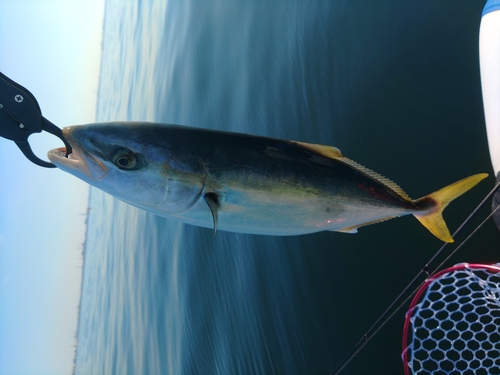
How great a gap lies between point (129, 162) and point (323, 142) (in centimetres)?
349

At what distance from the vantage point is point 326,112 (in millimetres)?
5250

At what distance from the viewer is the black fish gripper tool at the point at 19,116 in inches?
87.1

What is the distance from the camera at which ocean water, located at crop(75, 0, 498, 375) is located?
3.95m

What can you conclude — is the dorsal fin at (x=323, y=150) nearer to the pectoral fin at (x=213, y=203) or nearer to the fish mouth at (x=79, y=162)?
the pectoral fin at (x=213, y=203)

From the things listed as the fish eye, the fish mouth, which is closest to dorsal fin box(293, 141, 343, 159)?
the fish eye

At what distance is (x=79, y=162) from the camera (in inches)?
83.0

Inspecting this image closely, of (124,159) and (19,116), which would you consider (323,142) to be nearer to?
(124,159)

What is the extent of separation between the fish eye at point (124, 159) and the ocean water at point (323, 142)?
9.71ft

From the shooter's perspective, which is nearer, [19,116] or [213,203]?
[213,203]

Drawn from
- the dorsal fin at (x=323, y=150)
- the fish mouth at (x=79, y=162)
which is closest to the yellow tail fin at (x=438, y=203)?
the dorsal fin at (x=323, y=150)

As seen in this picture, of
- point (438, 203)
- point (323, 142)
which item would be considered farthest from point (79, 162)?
point (323, 142)

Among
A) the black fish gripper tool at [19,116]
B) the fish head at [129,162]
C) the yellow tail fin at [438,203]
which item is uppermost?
the black fish gripper tool at [19,116]

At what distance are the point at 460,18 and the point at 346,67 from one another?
142cm

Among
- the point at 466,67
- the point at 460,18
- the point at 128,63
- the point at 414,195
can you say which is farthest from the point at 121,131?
the point at 128,63
